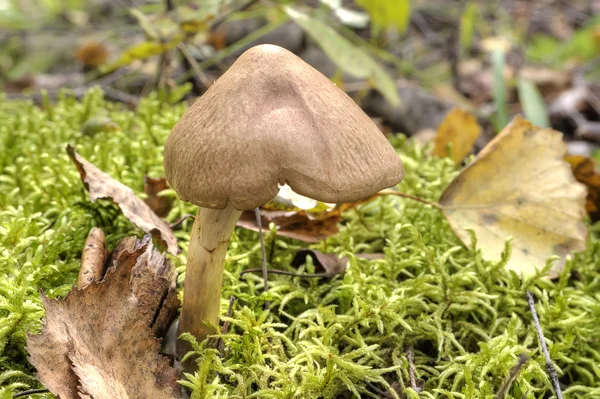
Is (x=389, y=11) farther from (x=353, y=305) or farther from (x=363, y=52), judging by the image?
(x=353, y=305)

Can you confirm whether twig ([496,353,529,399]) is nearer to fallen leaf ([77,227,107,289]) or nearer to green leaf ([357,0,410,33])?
fallen leaf ([77,227,107,289])

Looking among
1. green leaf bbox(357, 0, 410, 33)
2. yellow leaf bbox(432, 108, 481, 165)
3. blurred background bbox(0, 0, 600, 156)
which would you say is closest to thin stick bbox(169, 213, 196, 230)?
blurred background bbox(0, 0, 600, 156)

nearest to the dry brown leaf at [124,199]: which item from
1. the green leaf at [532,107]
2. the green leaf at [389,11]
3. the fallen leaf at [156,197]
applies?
the fallen leaf at [156,197]

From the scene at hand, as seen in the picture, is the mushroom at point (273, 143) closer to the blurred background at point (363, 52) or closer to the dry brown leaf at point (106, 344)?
the dry brown leaf at point (106, 344)

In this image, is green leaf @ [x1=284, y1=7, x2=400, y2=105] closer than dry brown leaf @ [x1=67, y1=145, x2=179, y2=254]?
No

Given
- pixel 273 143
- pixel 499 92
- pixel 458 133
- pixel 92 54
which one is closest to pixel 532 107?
pixel 499 92
